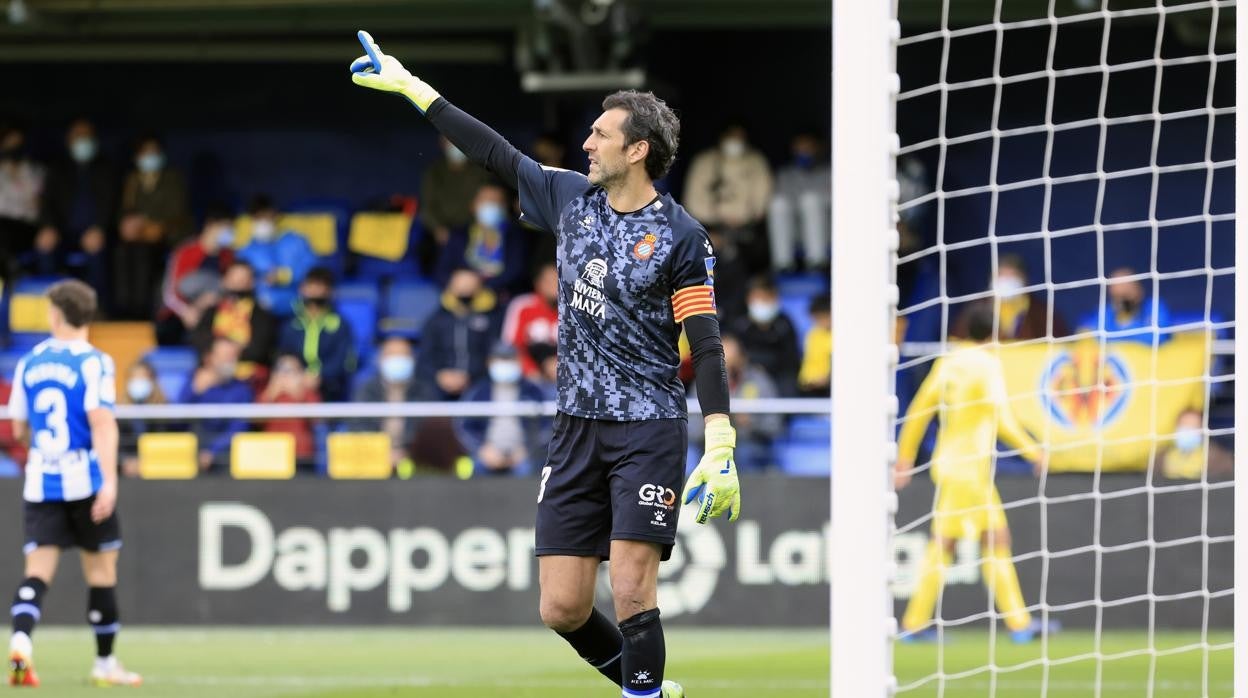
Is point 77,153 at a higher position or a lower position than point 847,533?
higher

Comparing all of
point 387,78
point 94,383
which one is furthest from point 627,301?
point 94,383

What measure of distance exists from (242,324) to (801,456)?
15.7ft

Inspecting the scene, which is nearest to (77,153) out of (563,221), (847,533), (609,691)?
(609,691)

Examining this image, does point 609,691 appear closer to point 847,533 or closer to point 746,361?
point 847,533

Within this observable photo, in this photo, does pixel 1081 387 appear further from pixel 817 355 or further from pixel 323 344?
pixel 323 344

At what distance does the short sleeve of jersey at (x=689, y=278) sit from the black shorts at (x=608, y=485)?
14.0 inches

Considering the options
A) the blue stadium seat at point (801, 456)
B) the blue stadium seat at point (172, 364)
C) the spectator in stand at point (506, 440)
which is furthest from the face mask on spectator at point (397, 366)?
the blue stadium seat at point (801, 456)

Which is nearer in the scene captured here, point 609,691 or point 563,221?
point 563,221

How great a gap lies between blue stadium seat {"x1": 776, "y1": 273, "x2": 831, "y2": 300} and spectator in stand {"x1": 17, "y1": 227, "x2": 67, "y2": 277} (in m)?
6.10

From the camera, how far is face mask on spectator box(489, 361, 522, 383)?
12.6m

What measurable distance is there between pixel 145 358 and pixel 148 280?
1623 millimetres

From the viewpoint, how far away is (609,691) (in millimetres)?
8141

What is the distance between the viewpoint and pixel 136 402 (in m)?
13.2

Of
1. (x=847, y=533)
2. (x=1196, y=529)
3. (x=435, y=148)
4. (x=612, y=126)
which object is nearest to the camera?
(x=847, y=533)
